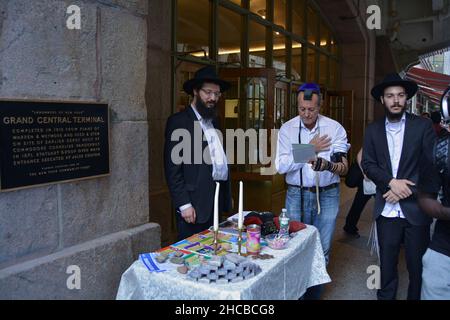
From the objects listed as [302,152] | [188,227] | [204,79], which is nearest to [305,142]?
[302,152]

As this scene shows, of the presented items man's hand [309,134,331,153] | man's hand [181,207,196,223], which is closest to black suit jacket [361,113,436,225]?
man's hand [309,134,331,153]

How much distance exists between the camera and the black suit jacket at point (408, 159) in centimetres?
347

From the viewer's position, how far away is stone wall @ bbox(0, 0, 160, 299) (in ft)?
8.39

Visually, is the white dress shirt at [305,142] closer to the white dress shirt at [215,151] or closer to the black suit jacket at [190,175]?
the white dress shirt at [215,151]

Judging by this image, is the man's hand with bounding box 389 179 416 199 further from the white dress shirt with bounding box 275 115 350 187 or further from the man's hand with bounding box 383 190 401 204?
the white dress shirt with bounding box 275 115 350 187

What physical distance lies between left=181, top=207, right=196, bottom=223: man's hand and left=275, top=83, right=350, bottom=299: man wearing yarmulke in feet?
3.19

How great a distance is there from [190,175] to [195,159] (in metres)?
0.14

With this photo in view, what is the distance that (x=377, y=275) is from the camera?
14.2ft

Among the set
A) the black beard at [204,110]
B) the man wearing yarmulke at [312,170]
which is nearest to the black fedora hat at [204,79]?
the black beard at [204,110]

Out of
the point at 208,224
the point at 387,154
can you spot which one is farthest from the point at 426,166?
the point at 208,224

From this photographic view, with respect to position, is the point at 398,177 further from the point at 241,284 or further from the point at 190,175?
the point at 241,284

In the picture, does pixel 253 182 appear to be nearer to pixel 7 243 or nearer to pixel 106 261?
pixel 106 261

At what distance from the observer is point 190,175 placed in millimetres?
3469
